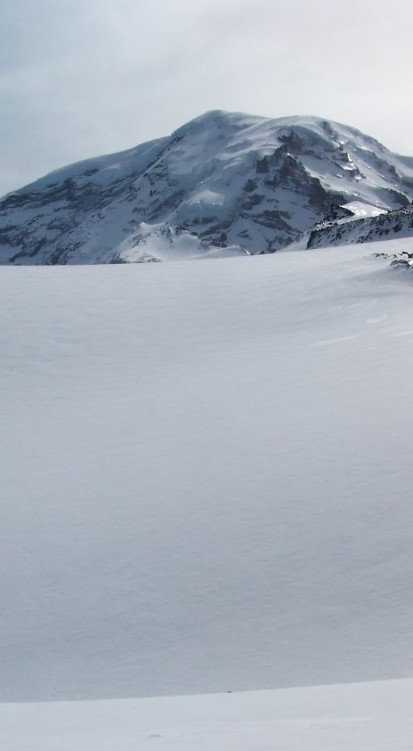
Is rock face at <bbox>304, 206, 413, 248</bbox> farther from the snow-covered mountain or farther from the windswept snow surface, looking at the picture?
the windswept snow surface

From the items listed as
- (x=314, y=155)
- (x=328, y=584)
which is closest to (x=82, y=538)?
(x=328, y=584)

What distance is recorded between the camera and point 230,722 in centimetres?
317

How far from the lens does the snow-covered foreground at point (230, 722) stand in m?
2.67

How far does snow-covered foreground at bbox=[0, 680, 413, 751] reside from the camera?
105 inches

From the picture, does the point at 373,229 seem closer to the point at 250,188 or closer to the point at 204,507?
the point at 204,507

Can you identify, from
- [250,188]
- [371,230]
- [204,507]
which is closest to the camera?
[204,507]

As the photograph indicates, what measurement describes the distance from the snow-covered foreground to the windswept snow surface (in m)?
0.52

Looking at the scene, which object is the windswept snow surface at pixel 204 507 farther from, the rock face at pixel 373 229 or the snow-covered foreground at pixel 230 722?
the rock face at pixel 373 229

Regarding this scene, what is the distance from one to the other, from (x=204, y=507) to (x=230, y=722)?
2.94 meters

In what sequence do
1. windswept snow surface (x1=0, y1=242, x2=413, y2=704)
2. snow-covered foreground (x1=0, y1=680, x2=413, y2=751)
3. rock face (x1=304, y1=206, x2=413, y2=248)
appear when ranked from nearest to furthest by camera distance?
snow-covered foreground (x1=0, y1=680, x2=413, y2=751)
windswept snow surface (x1=0, y1=242, x2=413, y2=704)
rock face (x1=304, y1=206, x2=413, y2=248)

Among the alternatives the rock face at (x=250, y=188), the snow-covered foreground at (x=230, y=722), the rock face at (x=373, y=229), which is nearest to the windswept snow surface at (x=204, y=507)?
the snow-covered foreground at (x=230, y=722)

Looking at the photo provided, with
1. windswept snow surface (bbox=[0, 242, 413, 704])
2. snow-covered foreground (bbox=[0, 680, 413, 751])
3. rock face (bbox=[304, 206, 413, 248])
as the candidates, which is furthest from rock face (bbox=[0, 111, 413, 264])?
snow-covered foreground (bbox=[0, 680, 413, 751])

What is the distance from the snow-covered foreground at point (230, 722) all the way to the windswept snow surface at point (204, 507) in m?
0.52

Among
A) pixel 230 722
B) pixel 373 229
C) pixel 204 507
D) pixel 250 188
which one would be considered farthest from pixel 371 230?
pixel 250 188
